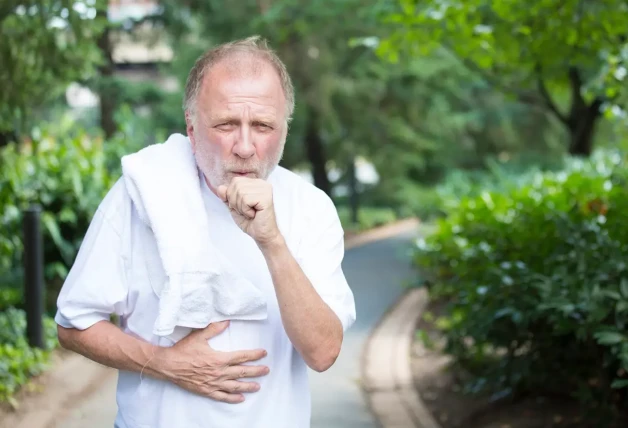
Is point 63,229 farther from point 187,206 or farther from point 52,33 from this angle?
point 187,206

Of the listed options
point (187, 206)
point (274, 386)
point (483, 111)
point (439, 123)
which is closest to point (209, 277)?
point (187, 206)

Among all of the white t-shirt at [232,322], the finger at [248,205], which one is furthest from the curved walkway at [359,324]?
the finger at [248,205]

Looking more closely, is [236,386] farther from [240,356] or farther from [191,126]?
[191,126]

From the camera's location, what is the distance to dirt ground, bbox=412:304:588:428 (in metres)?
5.24

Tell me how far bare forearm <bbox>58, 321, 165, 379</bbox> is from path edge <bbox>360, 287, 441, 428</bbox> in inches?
142

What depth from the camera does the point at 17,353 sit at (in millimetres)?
6570

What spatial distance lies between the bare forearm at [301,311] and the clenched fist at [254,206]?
0.04 metres

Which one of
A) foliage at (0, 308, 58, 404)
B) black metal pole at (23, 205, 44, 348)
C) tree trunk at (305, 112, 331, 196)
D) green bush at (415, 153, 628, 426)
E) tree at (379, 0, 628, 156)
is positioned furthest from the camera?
tree trunk at (305, 112, 331, 196)

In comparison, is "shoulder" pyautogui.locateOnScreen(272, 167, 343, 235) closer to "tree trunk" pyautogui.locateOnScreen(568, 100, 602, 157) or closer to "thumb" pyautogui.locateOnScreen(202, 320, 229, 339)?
"thumb" pyautogui.locateOnScreen(202, 320, 229, 339)

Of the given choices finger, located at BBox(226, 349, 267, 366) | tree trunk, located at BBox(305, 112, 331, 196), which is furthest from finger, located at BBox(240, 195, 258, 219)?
tree trunk, located at BBox(305, 112, 331, 196)

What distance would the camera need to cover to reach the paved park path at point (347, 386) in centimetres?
576

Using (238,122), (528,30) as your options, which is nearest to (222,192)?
(238,122)

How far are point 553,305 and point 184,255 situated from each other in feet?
8.41

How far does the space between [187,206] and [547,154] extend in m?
23.2
